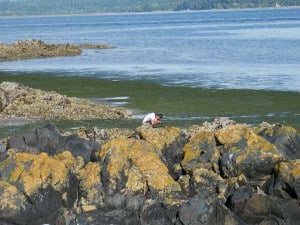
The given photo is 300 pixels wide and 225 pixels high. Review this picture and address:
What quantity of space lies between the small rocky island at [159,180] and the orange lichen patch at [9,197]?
27mm

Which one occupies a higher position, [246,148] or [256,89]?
[246,148]

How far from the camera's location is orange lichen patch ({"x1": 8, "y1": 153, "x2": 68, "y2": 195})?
70.0 feet

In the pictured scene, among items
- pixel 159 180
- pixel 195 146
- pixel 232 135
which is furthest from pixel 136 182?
pixel 232 135

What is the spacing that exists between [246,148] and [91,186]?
4.54 m

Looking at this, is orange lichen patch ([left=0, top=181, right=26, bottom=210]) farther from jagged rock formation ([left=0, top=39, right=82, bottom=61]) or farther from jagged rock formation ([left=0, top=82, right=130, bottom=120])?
jagged rock formation ([left=0, top=39, right=82, bottom=61])

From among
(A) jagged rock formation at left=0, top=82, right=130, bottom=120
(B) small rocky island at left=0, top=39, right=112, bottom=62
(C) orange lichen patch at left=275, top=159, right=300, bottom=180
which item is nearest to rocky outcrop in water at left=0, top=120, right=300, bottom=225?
(C) orange lichen patch at left=275, top=159, right=300, bottom=180

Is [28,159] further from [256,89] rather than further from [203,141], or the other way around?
[256,89]

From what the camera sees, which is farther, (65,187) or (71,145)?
(71,145)

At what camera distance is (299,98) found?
4219 centimetres

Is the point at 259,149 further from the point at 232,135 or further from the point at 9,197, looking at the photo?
the point at 9,197

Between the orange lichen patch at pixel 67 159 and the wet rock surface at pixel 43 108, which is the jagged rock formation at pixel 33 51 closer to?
the wet rock surface at pixel 43 108

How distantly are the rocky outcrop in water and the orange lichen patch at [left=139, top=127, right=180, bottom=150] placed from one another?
35 mm

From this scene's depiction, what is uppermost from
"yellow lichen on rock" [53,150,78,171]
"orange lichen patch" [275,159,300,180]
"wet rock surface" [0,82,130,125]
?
"orange lichen patch" [275,159,300,180]

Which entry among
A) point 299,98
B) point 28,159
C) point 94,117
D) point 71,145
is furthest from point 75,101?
point 28,159
